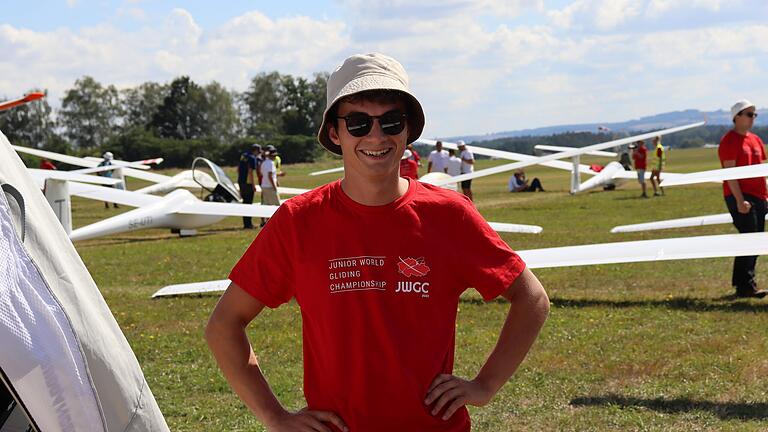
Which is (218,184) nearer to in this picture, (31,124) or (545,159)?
(545,159)

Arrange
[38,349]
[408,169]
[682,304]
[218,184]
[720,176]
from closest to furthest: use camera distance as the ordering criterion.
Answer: [38,349] → [720,176] → [682,304] → [408,169] → [218,184]

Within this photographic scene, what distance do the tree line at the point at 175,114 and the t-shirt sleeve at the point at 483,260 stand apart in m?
70.9

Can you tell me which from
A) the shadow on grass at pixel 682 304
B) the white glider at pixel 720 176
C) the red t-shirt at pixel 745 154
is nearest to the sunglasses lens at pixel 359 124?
the white glider at pixel 720 176

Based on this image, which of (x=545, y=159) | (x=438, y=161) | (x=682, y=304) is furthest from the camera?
(x=438, y=161)

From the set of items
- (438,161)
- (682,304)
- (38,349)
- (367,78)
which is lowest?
(682,304)

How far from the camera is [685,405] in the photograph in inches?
194

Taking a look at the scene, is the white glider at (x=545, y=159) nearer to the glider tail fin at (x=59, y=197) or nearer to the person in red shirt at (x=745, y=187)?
the person in red shirt at (x=745, y=187)

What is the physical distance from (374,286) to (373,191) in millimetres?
231

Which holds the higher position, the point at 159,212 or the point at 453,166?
the point at 453,166

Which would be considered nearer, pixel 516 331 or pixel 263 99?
pixel 516 331

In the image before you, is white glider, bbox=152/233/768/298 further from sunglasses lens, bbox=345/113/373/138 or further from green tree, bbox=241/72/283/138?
green tree, bbox=241/72/283/138

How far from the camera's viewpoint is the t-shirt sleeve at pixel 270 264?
84.2 inches

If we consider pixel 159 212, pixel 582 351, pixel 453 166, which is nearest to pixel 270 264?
pixel 582 351

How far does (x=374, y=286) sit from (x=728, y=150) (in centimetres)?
647
